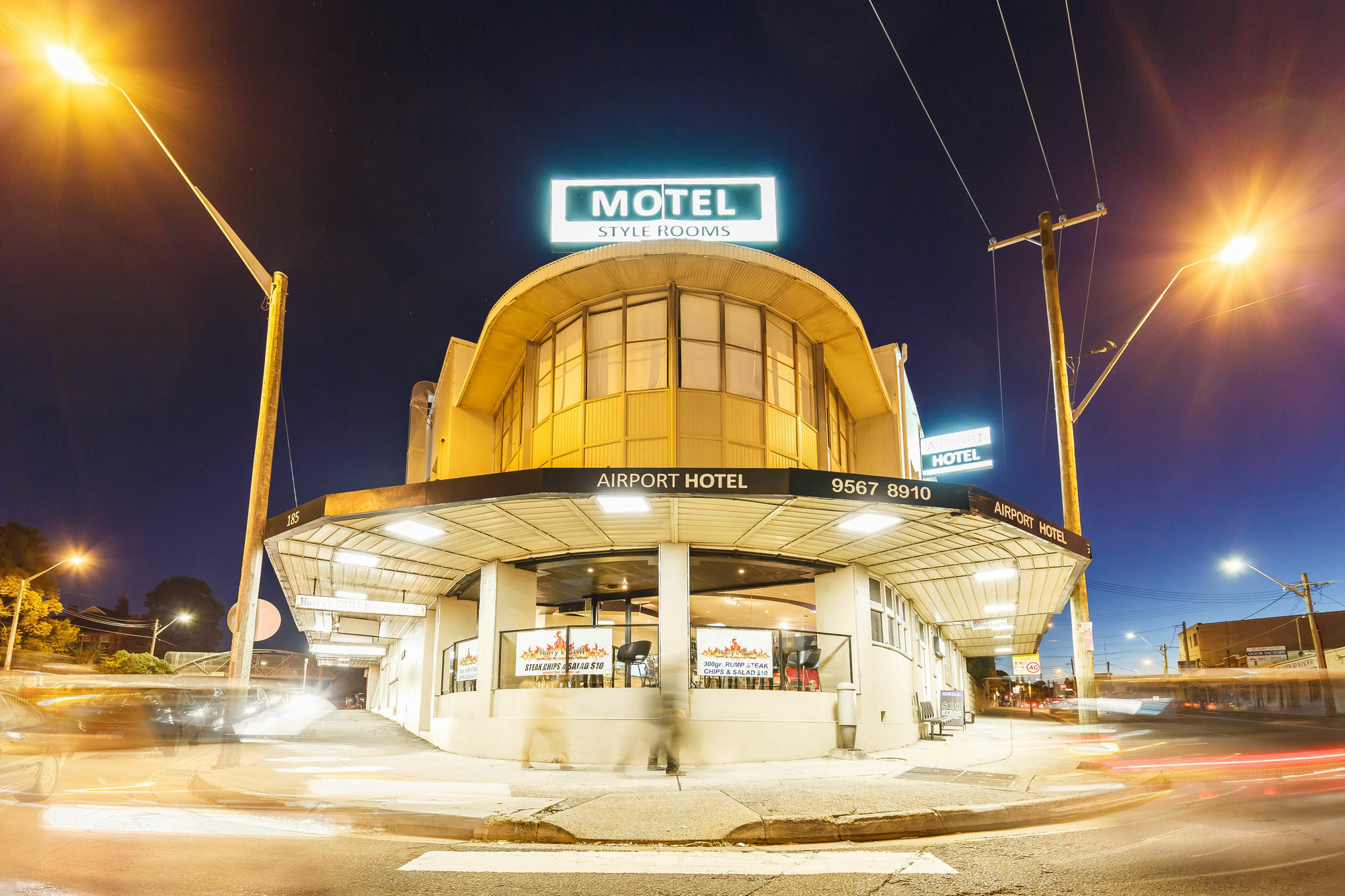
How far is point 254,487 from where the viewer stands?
12.5 m

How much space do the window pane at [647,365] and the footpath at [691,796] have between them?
7.00 metres

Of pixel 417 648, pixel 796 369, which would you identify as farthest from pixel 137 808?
pixel 417 648

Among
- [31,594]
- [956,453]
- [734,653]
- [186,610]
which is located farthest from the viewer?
[186,610]

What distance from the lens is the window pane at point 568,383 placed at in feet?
52.6

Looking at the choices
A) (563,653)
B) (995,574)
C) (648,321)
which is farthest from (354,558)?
(995,574)

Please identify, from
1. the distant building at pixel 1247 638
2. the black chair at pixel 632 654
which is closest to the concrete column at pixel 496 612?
the black chair at pixel 632 654

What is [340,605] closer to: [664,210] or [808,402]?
[808,402]

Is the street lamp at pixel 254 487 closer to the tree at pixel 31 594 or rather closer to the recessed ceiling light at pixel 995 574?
the recessed ceiling light at pixel 995 574

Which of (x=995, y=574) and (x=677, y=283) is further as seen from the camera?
(x=995, y=574)

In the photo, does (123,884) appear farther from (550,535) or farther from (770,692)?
(770,692)

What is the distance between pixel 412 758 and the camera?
1492cm

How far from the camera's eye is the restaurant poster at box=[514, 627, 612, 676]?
45.1 feet

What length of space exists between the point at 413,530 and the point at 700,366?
6.23m

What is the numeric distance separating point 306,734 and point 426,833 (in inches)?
780
